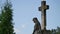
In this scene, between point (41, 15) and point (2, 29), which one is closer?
point (41, 15)

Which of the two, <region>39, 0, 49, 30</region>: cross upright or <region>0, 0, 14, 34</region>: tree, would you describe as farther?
<region>0, 0, 14, 34</region>: tree

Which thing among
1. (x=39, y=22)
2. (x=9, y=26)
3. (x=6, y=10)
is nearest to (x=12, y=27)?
(x=9, y=26)

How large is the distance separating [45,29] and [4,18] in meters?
18.7

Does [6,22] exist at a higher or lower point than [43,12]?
lower

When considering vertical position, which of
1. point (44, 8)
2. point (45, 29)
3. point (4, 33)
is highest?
point (44, 8)

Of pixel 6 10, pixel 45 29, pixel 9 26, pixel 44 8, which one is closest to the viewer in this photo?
pixel 45 29

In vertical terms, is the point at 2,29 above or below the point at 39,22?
below

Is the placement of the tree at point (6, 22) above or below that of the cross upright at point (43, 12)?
below

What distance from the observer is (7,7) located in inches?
1364

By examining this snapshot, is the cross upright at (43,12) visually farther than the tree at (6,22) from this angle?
No

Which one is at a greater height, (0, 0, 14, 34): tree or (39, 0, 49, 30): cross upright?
(39, 0, 49, 30): cross upright

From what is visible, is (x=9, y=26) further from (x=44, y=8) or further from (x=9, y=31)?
(x=44, y=8)

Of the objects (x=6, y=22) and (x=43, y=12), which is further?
(x=6, y=22)

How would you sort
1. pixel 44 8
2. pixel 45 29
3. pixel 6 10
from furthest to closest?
pixel 6 10 → pixel 44 8 → pixel 45 29
